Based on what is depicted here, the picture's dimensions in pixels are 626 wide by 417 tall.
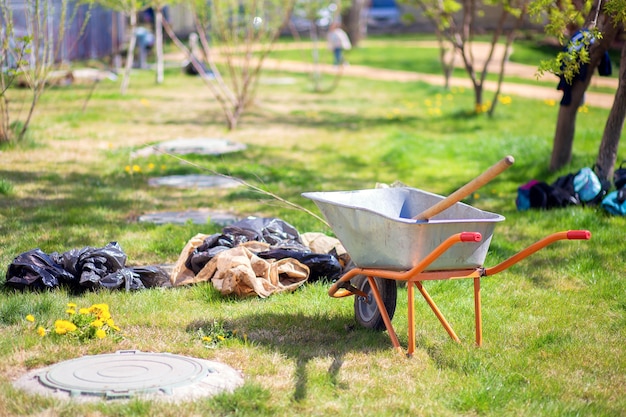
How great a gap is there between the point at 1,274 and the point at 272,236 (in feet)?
6.11

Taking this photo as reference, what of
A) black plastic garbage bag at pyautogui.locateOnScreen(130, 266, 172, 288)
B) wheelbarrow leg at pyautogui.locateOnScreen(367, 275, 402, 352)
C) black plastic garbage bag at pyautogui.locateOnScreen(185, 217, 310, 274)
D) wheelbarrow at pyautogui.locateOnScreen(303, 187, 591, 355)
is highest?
wheelbarrow at pyautogui.locateOnScreen(303, 187, 591, 355)

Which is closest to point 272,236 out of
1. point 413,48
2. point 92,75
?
point 92,75

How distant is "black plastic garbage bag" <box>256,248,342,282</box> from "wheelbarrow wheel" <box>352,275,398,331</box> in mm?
765

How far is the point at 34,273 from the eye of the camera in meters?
5.44

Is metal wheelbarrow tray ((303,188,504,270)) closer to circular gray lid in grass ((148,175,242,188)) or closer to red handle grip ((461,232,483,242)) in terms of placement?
red handle grip ((461,232,483,242))

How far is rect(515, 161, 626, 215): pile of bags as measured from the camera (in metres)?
8.10

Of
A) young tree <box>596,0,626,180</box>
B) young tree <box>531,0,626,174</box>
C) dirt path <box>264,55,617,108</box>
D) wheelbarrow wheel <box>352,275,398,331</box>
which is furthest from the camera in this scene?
dirt path <box>264,55,617,108</box>

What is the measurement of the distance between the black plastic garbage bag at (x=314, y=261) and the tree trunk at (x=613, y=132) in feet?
12.6

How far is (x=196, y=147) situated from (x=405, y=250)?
7177 mm

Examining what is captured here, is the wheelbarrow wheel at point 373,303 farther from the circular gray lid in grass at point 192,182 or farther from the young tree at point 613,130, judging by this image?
the circular gray lid in grass at point 192,182

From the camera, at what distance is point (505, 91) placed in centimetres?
2022

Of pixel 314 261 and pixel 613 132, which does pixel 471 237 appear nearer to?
pixel 314 261

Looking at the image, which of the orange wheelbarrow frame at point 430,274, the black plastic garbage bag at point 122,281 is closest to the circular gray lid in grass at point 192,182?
the black plastic garbage bag at point 122,281

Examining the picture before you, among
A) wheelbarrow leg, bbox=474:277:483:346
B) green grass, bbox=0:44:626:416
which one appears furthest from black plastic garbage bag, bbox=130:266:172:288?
wheelbarrow leg, bbox=474:277:483:346
